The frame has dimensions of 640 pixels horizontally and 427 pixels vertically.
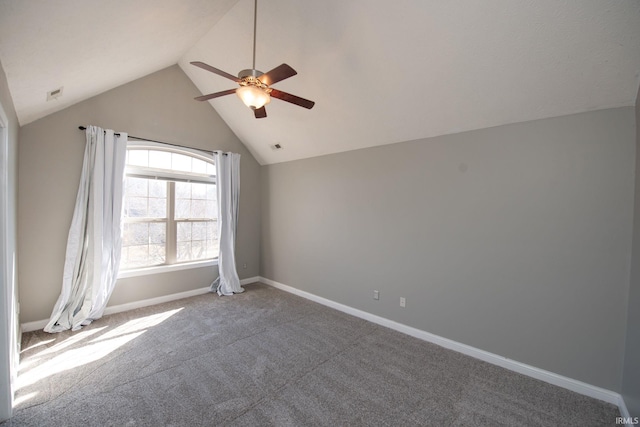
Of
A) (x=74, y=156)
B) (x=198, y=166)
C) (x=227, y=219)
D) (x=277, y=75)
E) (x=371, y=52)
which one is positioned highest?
(x=371, y=52)

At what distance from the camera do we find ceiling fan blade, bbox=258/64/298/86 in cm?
202

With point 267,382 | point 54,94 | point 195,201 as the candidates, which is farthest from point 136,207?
point 267,382

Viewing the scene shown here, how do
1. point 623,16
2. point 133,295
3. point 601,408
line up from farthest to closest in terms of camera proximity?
point 133,295 → point 601,408 → point 623,16

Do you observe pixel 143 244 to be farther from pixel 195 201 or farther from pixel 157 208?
pixel 195 201

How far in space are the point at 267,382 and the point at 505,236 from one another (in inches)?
101

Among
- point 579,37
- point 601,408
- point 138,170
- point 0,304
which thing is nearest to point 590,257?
point 601,408

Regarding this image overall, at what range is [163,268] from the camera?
4145 millimetres

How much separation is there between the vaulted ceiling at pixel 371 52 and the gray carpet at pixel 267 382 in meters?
2.39

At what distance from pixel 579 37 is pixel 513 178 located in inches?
44.2

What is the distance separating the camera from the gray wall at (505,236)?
2.13 m

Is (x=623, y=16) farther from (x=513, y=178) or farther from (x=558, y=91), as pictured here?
(x=513, y=178)

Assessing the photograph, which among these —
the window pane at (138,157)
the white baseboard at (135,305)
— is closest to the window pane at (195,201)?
the window pane at (138,157)

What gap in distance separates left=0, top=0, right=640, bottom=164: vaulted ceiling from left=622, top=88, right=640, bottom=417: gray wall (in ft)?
1.90

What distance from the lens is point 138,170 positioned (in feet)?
12.8
